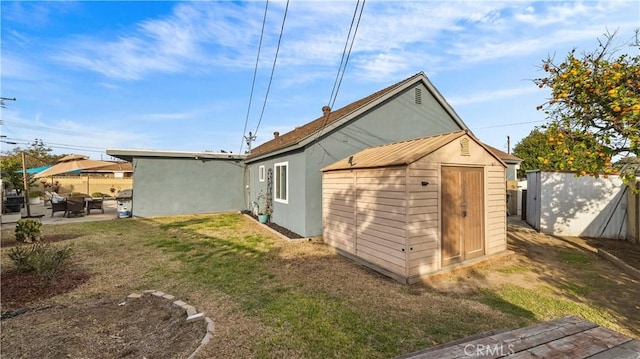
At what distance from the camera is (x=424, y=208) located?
5305mm

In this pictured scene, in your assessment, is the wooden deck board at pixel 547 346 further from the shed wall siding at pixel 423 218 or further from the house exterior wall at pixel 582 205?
the house exterior wall at pixel 582 205

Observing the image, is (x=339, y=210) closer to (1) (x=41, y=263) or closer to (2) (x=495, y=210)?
(2) (x=495, y=210)

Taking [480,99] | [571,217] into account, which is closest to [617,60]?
[571,217]

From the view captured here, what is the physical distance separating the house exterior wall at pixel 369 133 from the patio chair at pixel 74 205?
10140 mm

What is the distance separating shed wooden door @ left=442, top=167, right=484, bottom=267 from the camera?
5.71 meters

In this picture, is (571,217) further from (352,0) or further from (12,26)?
(12,26)

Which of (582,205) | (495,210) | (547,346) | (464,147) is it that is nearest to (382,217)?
(464,147)

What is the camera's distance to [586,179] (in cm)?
905

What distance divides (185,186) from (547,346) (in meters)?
14.9

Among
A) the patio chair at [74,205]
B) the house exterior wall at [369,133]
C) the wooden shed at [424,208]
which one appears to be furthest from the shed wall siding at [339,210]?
the patio chair at [74,205]

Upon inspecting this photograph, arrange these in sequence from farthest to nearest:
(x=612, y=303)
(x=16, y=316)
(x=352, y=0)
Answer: (x=352, y=0) < (x=612, y=303) < (x=16, y=316)

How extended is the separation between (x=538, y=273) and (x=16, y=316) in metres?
9.00

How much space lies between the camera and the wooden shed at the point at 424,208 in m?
5.22

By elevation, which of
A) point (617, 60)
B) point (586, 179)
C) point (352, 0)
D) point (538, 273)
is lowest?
point (538, 273)
